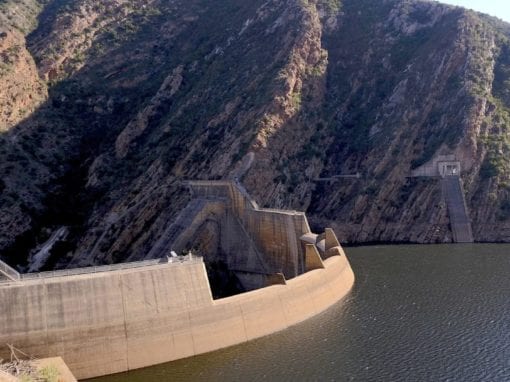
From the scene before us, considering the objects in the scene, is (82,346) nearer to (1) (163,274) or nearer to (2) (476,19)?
(1) (163,274)

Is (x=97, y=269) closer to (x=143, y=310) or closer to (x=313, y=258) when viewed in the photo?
(x=143, y=310)

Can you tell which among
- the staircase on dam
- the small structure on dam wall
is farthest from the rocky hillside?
the small structure on dam wall

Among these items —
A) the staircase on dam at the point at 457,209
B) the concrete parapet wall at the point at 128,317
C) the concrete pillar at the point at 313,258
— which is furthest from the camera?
the staircase on dam at the point at 457,209

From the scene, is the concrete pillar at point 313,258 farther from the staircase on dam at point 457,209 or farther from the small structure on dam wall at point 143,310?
the staircase on dam at point 457,209

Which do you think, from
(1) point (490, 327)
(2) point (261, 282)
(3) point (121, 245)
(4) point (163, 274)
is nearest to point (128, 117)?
(3) point (121, 245)

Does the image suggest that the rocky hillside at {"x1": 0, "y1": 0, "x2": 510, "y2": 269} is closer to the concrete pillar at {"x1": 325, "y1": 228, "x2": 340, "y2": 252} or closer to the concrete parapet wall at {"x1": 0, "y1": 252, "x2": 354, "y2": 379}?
the concrete pillar at {"x1": 325, "y1": 228, "x2": 340, "y2": 252}

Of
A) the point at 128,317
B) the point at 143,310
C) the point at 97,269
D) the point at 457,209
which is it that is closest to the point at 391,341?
the point at 143,310

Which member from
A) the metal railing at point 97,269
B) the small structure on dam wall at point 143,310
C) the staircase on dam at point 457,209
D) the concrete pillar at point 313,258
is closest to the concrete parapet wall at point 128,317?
the small structure on dam wall at point 143,310
